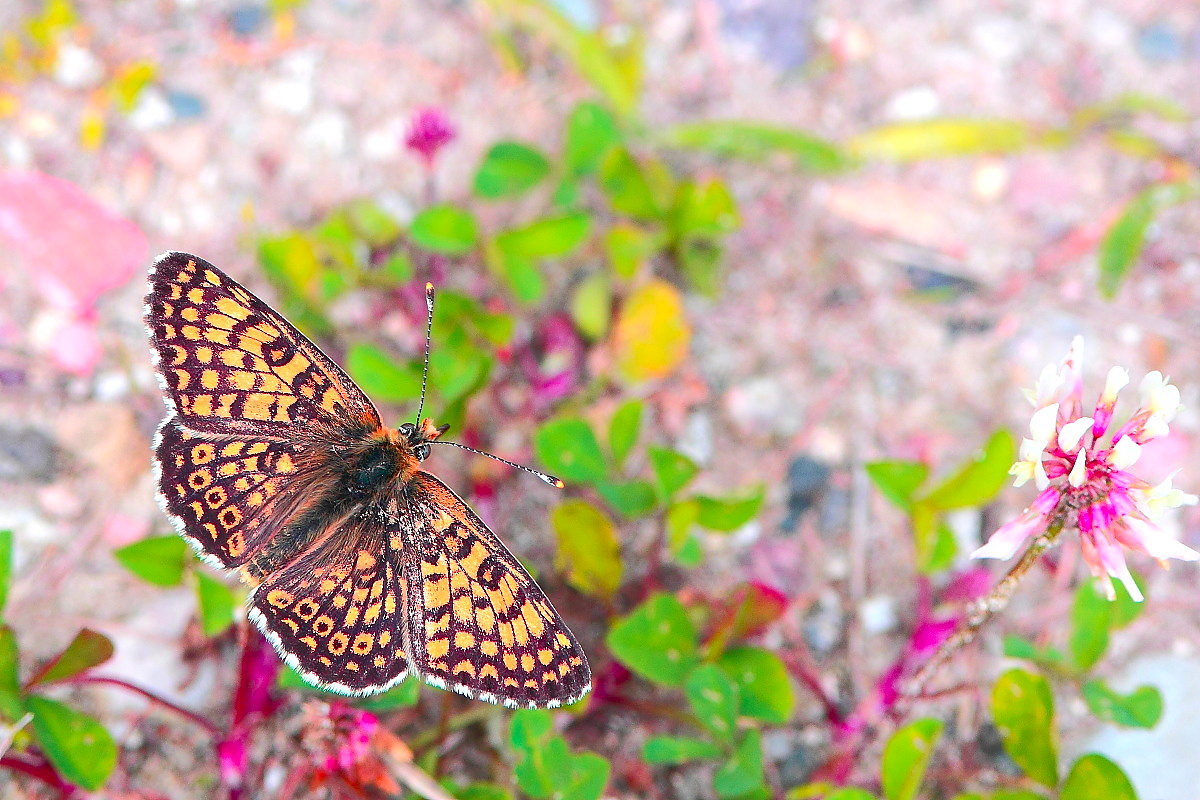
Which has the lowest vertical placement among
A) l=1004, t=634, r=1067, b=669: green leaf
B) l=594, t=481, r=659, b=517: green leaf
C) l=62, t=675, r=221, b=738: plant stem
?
l=62, t=675, r=221, b=738: plant stem

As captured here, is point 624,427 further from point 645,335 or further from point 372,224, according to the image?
point 372,224

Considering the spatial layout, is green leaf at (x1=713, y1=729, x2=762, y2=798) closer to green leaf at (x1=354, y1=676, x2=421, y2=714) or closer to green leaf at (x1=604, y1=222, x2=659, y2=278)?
green leaf at (x1=354, y1=676, x2=421, y2=714)

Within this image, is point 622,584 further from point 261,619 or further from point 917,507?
point 261,619

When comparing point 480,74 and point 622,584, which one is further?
point 480,74

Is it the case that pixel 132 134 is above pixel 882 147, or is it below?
below

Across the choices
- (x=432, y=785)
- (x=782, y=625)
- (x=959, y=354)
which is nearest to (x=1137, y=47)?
(x=959, y=354)

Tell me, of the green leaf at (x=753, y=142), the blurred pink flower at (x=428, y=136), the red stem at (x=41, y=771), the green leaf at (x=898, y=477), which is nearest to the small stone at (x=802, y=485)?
the green leaf at (x=898, y=477)

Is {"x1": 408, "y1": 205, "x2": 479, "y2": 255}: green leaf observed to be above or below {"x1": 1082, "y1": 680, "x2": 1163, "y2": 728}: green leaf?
above

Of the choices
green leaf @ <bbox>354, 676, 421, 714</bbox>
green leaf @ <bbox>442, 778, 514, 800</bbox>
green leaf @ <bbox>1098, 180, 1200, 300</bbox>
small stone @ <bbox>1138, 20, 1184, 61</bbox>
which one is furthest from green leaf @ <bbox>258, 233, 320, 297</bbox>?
small stone @ <bbox>1138, 20, 1184, 61</bbox>

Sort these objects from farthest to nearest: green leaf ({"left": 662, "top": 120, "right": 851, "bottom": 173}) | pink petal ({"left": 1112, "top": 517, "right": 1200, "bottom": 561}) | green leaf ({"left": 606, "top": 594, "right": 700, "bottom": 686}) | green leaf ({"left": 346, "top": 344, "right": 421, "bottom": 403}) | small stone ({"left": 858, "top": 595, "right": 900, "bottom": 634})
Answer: green leaf ({"left": 662, "top": 120, "right": 851, "bottom": 173}) < small stone ({"left": 858, "top": 595, "right": 900, "bottom": 634}) < green leaf ({"left": 346, "top": 344, "right": 421, "bottom": 403}) < green leaf ({"left": 606, "top": 594, "right": 700, "bottom": 686}) < pink petal ({"left": 1112, "top": 517, "right": 1200, "bottom": 561})
